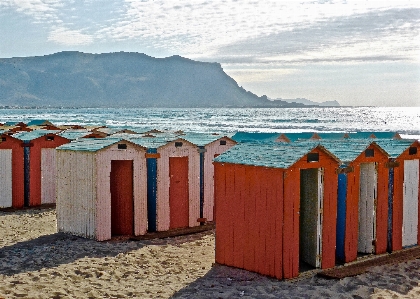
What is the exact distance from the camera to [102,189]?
11.6m

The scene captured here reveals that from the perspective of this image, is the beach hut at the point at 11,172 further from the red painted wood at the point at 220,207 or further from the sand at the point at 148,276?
the red painted wood at the point at 220,207

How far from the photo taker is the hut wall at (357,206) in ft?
32.2

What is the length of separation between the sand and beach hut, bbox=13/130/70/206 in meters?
4.63

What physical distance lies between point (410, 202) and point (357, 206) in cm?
182

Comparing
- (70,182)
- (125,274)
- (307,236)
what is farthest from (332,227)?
(70,182)

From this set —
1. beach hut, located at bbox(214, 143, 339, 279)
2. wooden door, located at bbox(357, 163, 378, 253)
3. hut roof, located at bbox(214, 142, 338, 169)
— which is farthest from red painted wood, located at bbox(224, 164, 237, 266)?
wooden door, located at bbox(357, 163, 378, 253)

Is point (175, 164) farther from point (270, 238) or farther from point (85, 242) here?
point (270, 238)

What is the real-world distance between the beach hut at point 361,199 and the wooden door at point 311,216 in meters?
0.55

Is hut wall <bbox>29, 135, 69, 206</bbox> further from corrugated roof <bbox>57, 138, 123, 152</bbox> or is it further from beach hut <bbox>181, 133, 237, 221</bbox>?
beach hut <bbox>181, 133, 237, 221</bbox>

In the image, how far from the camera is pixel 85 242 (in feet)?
37.8

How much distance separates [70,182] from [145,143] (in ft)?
6.92

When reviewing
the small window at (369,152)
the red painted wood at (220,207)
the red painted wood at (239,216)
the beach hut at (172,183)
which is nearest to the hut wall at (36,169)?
the beach hut at (172,183)

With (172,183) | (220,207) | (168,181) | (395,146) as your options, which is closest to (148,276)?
(220,207)

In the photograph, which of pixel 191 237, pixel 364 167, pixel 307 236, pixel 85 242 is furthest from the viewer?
pixel 191 237
